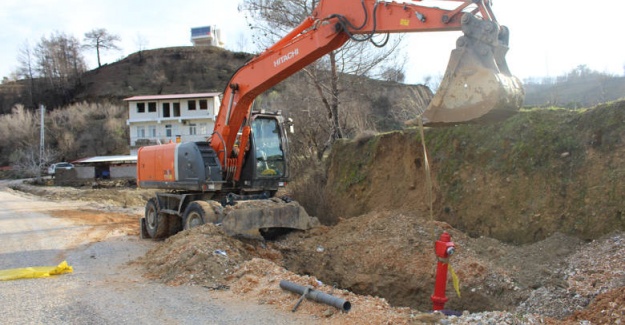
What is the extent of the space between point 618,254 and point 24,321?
708 cm

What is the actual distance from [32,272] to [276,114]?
539 cm

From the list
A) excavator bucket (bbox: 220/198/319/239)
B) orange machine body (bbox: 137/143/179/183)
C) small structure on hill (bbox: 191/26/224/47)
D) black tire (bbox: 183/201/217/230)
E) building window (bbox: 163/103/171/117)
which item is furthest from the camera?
small structure on hill (bbox: 191/26/224/47)

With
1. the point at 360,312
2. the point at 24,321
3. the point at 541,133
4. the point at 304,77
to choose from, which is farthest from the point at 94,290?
the point at 304,77

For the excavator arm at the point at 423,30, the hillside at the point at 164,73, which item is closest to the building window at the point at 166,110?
the hillside at the point at 164,73

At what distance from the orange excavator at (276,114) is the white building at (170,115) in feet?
170

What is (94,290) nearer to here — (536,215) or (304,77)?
(536,215)

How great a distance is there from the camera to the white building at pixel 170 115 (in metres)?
62.6

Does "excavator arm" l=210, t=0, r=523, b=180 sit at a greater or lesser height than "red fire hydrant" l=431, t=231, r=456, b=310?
greater

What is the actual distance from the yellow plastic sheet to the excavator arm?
361 centimetres

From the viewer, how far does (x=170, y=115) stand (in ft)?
209

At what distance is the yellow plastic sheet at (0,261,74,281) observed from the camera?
7432mm

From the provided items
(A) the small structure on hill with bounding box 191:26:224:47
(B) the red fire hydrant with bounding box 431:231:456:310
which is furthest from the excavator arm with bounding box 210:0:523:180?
(A) the small structure on hill with bounding box 191:26:224:47

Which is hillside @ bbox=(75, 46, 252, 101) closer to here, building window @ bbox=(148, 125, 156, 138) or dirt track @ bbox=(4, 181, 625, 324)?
building window @ bbox=(148, 125, 156, 138)

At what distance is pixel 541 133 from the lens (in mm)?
8672
